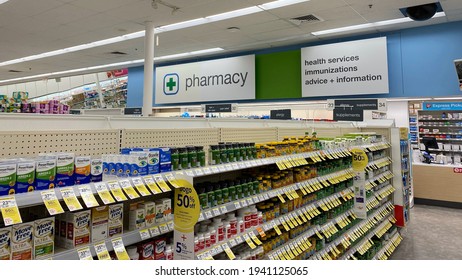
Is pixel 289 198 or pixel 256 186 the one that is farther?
pixel 289 198

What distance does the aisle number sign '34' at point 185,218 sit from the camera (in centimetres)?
142

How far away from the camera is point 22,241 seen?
1.13 m

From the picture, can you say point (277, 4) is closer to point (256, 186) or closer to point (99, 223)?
point (256, 186)

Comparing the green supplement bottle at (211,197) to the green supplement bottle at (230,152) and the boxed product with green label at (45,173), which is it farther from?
the boxed product with green label at (45,173)

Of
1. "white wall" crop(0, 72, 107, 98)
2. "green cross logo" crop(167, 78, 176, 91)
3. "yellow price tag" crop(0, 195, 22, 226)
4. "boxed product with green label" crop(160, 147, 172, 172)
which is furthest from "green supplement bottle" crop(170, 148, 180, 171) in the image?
"white wall" crop(0, 72, 107, 98)

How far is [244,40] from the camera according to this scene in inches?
327

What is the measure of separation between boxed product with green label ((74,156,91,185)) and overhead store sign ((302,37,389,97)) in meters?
7.43

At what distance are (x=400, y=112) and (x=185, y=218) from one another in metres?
10.4

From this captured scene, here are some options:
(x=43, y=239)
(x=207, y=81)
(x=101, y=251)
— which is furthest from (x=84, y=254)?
(x=207, y=81)

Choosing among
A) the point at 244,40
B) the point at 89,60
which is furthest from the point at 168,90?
the point at 244,40

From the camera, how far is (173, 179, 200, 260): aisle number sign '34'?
1416mm

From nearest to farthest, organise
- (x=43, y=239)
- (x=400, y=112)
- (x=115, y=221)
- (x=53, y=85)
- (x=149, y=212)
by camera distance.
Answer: (x=43, y=239) < (x=115, y=221) < (x=149, y=212) < (x=400, y=112) < (x=53, y=85)

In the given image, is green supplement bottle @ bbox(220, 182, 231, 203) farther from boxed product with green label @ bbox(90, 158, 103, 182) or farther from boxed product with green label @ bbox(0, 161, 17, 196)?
boxed product with green label @ bbox(0, 161, 17, 196)

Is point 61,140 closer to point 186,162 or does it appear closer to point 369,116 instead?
point 186,162
